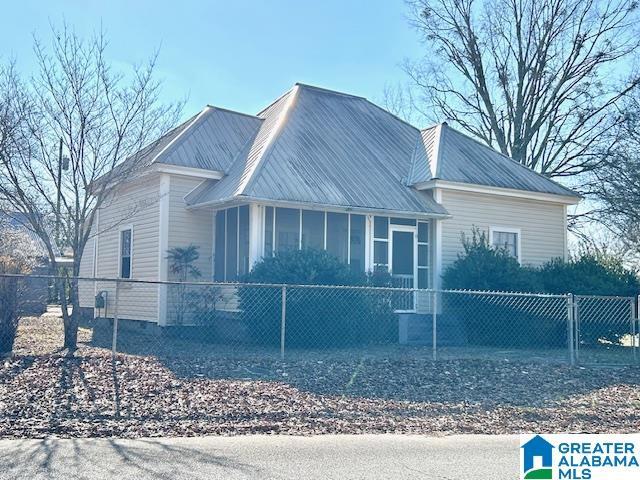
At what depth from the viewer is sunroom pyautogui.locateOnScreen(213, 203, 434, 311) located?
48.7 ft

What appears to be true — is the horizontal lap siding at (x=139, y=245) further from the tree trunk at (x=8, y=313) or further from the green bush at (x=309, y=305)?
the tree trunk at (x=8, y=313)

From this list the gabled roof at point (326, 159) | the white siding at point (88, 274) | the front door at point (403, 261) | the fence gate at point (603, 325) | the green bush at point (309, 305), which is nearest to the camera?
the green bush at point (309, 305)

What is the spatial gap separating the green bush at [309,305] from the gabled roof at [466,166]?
4.72 metres

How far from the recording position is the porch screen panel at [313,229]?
1530 centimetres

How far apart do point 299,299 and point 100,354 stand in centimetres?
388

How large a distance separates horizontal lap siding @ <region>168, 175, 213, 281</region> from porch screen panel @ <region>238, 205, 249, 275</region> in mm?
1195

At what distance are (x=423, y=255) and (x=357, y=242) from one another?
2.09 meters

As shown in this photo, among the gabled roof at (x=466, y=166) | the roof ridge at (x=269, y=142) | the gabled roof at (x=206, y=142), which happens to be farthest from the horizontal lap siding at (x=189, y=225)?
the gabled roof at (x=466, y=166)

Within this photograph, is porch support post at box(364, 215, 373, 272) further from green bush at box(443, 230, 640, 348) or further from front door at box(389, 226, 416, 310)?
green bush at box(443, 230, 640, 348)

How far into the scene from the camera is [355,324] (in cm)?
1358

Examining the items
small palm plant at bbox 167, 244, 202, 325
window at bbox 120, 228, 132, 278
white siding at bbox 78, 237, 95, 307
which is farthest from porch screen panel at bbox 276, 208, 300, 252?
white siding at bbox 78, 237, 95, 307

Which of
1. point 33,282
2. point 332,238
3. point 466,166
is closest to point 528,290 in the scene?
point 466,166

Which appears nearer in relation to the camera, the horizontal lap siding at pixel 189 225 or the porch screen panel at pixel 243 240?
the porch screen panel at pixel 243 240

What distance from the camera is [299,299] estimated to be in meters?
12.9
